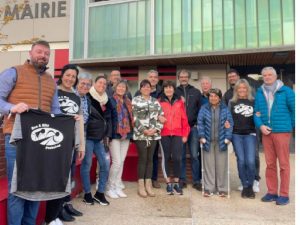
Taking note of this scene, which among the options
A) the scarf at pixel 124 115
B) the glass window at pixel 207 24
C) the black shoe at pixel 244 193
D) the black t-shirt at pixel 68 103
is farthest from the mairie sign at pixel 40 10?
the black shoe at pixel 244 193

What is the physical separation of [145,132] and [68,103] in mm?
1581

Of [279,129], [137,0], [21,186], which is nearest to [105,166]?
[21,186]

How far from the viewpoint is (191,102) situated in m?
5.32

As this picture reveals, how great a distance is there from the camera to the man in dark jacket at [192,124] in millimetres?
5246

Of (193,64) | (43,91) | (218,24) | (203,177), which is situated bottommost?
(203,177)

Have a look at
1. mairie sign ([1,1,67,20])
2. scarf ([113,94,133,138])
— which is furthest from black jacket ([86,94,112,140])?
mairie sign ([1,1,67,20])

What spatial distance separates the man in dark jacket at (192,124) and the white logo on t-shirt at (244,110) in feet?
2.32

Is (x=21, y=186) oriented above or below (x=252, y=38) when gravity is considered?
below

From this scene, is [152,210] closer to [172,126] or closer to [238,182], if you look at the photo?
[172,126]

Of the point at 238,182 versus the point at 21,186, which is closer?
the point at 21,186

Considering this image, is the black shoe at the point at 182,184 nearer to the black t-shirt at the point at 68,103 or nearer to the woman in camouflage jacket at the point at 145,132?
the woman in camouflage jacket at the point at 145,132

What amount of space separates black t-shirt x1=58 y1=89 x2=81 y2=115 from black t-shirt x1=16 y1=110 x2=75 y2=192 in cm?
49

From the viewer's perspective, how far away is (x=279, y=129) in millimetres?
4445

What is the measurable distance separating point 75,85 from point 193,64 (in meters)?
8.41
